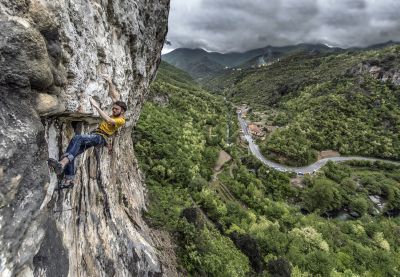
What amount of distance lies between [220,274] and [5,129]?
22894 millimetres

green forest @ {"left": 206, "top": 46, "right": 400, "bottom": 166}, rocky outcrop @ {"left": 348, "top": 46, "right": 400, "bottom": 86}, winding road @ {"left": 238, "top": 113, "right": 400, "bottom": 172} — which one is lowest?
winding road @ {"left": 238, "top": 113, "right": 400, "bottom": 172}

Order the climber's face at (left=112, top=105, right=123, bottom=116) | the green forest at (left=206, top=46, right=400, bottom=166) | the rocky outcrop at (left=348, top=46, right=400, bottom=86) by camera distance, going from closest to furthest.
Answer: the climber's face at (left=112, top=105, right=123, bottom=116) → the green forest at (left=206, top=46, right=400, bottom=166) → the rocky outcrop at (left=348, top=46, right=400, bottom=86)

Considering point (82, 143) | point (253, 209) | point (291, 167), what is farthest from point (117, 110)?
point (291, 167)

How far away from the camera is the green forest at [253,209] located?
30500 millimetres

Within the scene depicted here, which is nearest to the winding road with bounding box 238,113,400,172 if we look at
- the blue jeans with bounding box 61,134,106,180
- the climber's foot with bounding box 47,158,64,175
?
the blue jeans with bounding box 61,134,106,180

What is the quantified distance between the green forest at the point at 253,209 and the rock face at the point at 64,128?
1067cm

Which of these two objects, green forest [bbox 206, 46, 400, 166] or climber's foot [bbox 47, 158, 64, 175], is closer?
climber's foot [bbox 47, 158, 64, 175]

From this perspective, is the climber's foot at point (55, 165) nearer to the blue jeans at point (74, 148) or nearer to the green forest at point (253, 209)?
the blue jeans at point (74, 148)

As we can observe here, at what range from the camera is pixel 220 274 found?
25453mm

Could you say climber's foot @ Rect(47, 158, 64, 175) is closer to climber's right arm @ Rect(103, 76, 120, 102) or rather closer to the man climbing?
the man climbing

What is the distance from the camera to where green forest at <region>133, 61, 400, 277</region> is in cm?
3050

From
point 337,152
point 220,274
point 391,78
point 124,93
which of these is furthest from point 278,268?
point 391,78

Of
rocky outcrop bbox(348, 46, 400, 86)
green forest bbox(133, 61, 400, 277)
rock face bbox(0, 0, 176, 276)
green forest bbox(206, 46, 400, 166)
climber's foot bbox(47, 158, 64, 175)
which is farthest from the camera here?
rocky outcrop bbox(348, 46, 400, 86)

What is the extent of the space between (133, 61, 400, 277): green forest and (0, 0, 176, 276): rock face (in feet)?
35.0
